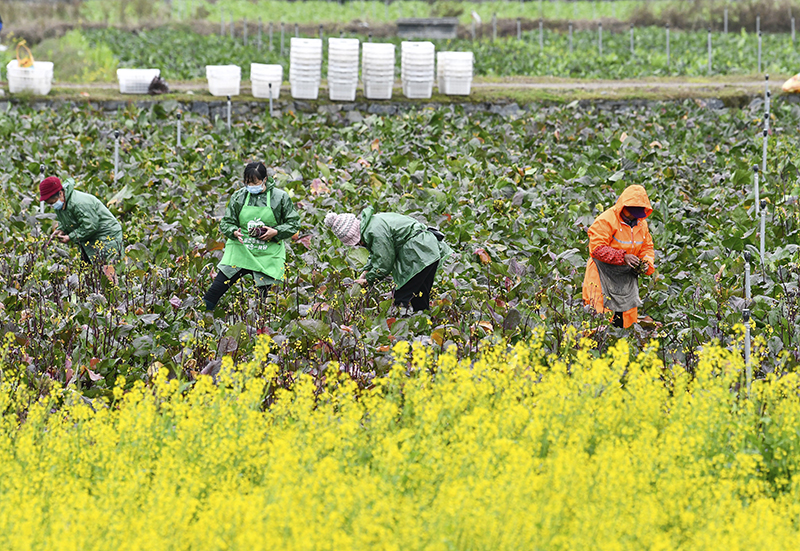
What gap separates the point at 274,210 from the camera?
8922 mm

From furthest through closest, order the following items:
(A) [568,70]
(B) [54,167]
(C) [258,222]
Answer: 1. (A) [568,70]
2. (B) [54,167]
3. (C) [258,222]

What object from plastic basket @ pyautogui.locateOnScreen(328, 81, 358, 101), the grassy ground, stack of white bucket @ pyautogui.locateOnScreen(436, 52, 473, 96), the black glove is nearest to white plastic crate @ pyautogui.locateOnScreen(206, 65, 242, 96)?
the grassy ground

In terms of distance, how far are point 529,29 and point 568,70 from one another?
10.7 metres

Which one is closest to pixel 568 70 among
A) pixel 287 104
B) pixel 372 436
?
pixel 287 104

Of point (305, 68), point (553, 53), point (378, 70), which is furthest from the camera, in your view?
point (553, 53)

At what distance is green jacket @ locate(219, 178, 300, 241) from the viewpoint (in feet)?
29.1

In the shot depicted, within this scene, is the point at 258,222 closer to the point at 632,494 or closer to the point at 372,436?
the point at 372,436

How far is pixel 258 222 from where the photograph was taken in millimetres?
8828

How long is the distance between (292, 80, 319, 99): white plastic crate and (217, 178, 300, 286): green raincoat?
40.6ft

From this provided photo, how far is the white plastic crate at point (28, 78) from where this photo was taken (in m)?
20.1

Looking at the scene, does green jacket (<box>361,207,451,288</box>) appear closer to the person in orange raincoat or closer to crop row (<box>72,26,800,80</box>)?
the person in orange raincoat

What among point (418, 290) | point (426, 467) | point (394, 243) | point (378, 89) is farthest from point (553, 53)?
point (426, 467)

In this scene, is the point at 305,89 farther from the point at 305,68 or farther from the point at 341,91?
the point at 341,91

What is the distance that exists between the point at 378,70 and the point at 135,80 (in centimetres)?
498
